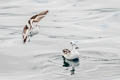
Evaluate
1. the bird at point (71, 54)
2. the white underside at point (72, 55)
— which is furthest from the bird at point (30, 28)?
the white underside at point (72, 55)

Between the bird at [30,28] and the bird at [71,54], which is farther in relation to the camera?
the bird at [30,28]

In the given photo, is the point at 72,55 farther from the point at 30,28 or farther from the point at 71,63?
the point at 30,28

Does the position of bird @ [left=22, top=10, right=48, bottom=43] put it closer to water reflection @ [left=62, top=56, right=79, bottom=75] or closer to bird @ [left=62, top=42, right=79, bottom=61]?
bird @ [left=62, top=42, right=79, bottom=61]

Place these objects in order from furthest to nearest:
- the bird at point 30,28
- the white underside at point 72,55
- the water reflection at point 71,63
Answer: the bird at point 30,28 → the white underside at point 72,55 → the water reflection at point 71,63

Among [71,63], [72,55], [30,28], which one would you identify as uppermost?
[30,28]

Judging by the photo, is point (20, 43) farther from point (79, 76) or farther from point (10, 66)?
point (79, 76)

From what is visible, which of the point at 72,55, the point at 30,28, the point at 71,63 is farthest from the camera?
the point at 30,28

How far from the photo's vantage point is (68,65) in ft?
63.3

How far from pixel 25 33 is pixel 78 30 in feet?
16.7

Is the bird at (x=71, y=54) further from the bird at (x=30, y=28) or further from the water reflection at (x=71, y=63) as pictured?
the bird at (x=30, y=28)

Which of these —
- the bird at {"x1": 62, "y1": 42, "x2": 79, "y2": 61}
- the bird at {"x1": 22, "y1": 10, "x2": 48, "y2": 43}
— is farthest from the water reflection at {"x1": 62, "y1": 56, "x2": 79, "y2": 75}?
the bird at {"x1": 22, "y1": 10, "x2": 48, "y2": 43}

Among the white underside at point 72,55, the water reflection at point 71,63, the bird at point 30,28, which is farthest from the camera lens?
the bird at point 30,28

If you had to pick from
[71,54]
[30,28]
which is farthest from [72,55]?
[30,28]

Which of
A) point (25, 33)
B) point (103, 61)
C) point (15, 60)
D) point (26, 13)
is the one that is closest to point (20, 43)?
point (25, 33)
